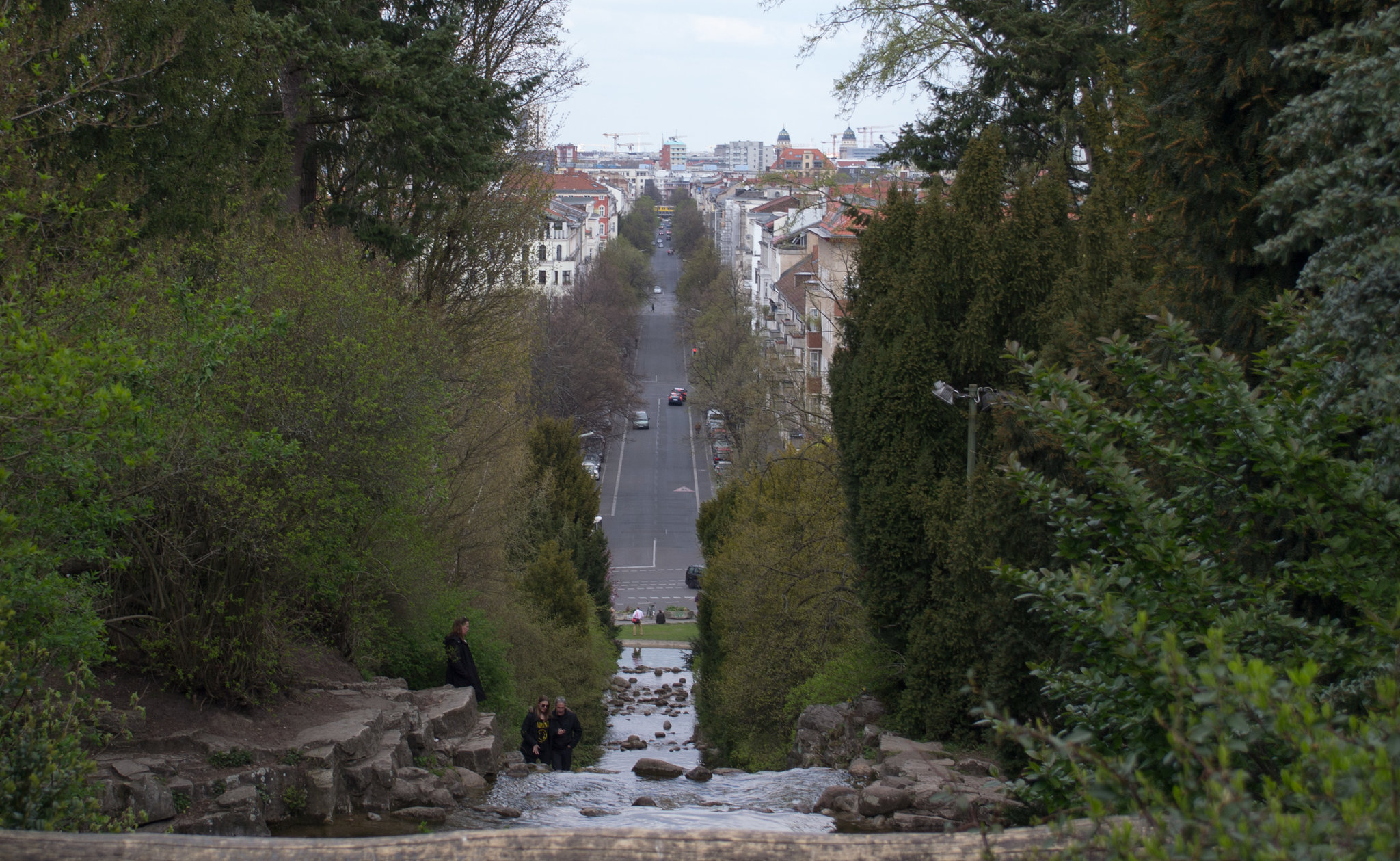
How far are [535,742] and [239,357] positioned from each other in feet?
22.3

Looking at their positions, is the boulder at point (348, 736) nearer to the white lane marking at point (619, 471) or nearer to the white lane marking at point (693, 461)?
the white lane marking at point (693, 461)

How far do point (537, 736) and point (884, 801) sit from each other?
5.66 metres

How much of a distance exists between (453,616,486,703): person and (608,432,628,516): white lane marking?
135 ft

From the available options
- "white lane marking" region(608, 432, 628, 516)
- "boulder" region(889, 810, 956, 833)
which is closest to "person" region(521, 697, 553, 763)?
"boulder" region(889, 810, 956, 833)

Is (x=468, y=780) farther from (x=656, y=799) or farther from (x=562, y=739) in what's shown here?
(x=562, y=739)

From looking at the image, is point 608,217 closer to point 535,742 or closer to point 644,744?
point 644,744

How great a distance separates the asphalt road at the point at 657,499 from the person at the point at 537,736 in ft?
102

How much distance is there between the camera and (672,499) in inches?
2351

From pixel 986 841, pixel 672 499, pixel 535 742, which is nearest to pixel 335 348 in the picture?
pixel 535 742

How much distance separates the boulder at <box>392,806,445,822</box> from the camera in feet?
34.0

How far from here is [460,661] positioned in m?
15.7

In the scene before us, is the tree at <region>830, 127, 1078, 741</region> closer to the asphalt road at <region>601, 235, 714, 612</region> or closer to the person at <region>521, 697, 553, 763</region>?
the person at <region>521, 697, 553, 763</region>

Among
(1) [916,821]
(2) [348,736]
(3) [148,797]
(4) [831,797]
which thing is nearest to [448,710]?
(2) [348,736]

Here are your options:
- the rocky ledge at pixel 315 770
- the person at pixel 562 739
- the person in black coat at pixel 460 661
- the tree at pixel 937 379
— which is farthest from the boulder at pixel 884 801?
the person in black coat at pixel 460 661
